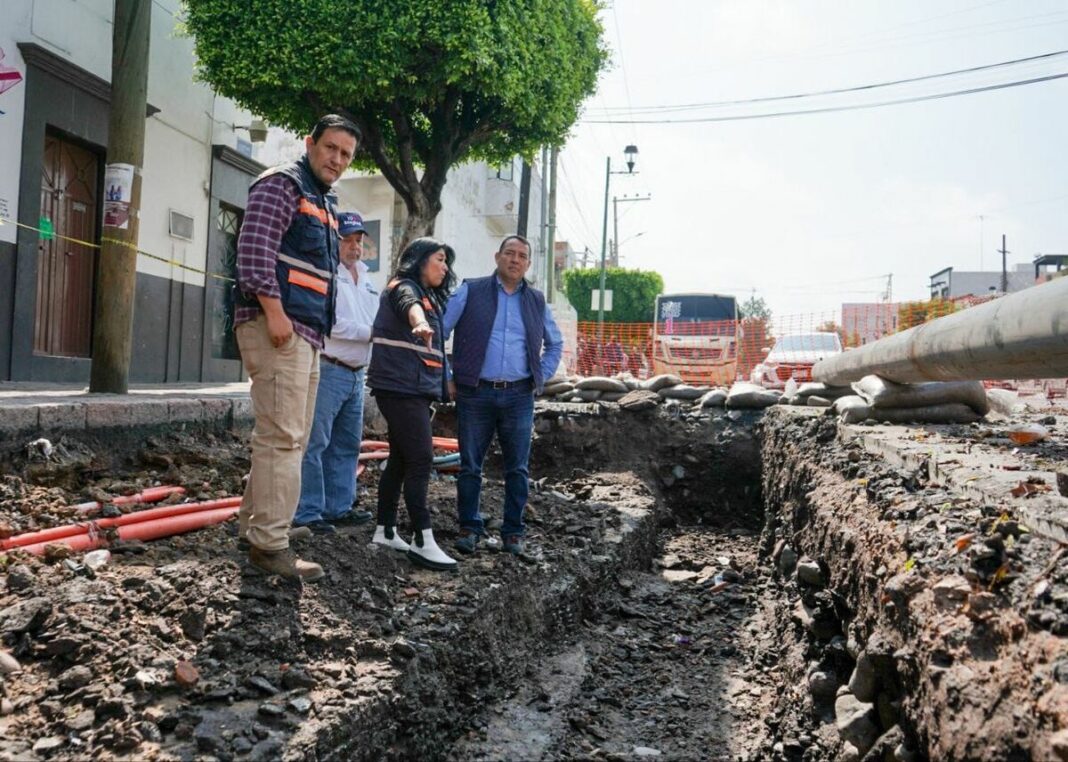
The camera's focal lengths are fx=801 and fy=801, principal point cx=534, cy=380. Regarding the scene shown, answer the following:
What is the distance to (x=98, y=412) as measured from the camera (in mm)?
4926

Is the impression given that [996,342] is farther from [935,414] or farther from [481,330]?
[481,330]

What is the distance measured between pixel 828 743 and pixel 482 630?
149cm

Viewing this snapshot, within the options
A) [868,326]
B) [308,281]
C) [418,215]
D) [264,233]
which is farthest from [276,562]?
[868,326]

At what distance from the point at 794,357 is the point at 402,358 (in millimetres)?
12993

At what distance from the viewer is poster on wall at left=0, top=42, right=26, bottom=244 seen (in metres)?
7.33

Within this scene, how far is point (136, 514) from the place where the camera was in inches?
154

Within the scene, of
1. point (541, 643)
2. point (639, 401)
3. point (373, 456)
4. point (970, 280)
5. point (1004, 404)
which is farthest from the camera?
point (970, 280)

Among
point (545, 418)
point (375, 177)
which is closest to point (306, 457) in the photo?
point (545, 418)

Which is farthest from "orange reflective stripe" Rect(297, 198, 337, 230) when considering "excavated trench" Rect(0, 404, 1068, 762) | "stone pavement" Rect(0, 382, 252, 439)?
"stone pavement" Rect(0, 382, 252, 439)

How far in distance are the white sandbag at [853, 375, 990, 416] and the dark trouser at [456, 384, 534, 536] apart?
8.89 ft

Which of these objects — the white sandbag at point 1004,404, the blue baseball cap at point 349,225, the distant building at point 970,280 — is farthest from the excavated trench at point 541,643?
the distant building at point 970,280

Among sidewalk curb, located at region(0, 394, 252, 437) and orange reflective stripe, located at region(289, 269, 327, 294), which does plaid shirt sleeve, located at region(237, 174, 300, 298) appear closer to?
orange reflective stripe, located at region(289, 269, 327, 294)

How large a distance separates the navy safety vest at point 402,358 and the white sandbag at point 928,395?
10.9ft

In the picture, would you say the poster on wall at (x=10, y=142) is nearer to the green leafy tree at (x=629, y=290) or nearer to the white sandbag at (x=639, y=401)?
the white sandbag at (x=639, y=401)
